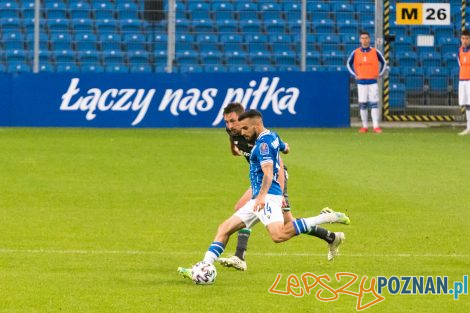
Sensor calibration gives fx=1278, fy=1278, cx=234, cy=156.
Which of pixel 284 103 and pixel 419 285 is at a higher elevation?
pixel 419 285

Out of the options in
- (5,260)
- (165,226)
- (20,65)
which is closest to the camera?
(5,260)

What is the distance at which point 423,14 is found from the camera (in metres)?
30.8

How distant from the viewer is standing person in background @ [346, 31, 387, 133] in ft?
94.1

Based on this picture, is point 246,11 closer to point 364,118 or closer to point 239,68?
point 239,68

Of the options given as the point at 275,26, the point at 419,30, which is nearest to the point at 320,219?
the point at 275,26

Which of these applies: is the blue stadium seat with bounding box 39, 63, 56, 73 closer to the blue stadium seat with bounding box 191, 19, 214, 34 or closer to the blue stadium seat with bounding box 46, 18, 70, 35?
the blue stadium seat with bounding box 46, 18, 70, 35

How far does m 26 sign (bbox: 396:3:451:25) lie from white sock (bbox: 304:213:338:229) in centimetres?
1992

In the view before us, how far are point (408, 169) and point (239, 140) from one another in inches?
354

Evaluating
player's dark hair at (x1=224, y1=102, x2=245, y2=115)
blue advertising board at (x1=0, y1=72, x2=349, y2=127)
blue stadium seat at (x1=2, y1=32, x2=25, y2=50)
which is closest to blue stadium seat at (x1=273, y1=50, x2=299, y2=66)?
blue advertising board at (x1=0, y1=72, x2=349, y2=127)

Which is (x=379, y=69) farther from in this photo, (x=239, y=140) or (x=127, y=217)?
(x=239, y=140)

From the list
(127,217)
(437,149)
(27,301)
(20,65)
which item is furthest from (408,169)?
(20,65)

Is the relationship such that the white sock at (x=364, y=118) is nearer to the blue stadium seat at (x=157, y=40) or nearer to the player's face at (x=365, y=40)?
the player's face at (x=365, y=40)

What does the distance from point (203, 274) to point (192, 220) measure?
4.19m

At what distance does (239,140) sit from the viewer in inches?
456
